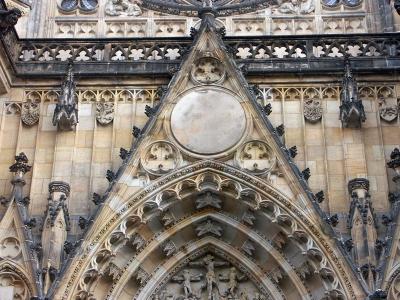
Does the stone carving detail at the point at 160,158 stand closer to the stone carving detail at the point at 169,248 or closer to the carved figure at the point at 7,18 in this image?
the stone carving detail at the point at 169,248

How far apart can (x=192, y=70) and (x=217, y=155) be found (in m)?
→ 1.78

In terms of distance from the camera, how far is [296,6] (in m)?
18.7

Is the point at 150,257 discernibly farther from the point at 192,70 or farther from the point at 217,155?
the point at 192,70

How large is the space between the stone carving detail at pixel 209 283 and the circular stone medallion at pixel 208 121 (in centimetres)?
196

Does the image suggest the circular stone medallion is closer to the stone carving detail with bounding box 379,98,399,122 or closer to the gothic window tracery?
the stone carving detail with bounding box 379,98,399,122

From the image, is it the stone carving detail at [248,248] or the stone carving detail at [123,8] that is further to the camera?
the stone carving detail at [123,8]

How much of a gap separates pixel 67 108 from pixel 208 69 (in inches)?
102

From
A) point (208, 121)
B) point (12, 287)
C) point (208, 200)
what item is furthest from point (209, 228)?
point (12, 287)

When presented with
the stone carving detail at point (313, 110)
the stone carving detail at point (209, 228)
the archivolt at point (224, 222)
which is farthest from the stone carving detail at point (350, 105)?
the stone carving detail at point (209, 228)

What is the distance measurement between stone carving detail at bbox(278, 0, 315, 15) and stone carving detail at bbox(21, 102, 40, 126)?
5358 mm

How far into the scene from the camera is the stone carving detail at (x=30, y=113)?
54.2 ft

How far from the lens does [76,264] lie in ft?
48.0

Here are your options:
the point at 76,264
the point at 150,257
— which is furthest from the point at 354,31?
the point at 76,264

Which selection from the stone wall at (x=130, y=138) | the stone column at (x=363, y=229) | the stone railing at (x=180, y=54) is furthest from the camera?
the stone railing at (x=180, y=54)
